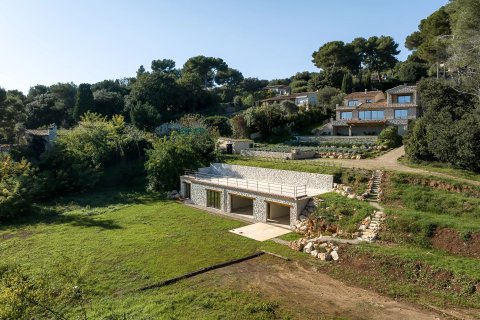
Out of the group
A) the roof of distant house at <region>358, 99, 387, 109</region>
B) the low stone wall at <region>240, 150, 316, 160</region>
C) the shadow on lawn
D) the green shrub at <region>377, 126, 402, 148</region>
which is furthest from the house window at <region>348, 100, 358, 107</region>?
the shadow on lawn

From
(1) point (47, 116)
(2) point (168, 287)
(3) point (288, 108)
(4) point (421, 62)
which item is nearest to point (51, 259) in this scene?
(2) point (168, 287)

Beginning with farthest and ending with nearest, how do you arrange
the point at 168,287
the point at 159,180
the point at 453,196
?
1. the point at 159,180
2. the point at 453,196
3. the point at 168,287

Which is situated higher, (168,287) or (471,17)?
(471,17)

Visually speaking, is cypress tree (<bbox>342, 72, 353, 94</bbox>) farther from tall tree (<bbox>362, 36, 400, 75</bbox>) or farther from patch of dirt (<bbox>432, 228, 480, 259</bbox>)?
patch of dirt (<bbox>432, 228, 480, 259</bbox>)

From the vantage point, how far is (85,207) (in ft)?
105

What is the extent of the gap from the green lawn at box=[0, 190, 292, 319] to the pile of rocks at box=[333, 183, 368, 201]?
7.08 metres

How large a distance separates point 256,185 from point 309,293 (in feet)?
46.9

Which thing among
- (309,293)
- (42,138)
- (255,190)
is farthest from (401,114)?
(42,138)

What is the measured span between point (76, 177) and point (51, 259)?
63.5ft

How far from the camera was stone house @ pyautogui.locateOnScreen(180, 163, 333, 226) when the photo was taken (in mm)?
25844

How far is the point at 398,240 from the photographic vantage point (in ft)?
62.6

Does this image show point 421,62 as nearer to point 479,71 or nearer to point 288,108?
point 288,108

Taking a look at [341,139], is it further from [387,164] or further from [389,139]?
[387,164]

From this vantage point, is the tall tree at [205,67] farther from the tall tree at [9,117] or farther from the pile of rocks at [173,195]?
the pile of rocks at [173,195]
